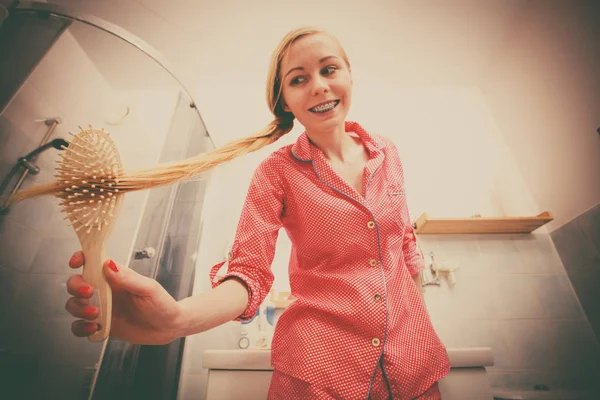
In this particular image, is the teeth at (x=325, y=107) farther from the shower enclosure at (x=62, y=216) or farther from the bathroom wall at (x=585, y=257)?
the bathroom wall at (x=585, y=257)

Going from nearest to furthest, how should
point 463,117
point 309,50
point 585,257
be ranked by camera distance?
point 309,50, point 585,257, point 463,117

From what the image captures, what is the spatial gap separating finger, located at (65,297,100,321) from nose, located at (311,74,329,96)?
1.68 feet

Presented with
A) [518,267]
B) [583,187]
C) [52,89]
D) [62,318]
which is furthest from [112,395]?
[583,187]

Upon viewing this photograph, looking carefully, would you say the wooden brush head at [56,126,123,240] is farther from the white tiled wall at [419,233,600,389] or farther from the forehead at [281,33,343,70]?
the white tiled wall at [419,233,600,389]

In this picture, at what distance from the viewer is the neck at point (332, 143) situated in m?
0.62

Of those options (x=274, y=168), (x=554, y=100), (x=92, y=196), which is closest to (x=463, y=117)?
(x=554, y=100)

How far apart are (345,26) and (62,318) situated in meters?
1.82

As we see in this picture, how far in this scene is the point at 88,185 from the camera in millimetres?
315

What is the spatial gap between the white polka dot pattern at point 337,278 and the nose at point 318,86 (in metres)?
0.12

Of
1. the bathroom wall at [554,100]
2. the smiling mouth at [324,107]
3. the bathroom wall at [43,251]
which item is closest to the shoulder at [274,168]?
the smiling mouth at [324,107]

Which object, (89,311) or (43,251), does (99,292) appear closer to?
(89,311)

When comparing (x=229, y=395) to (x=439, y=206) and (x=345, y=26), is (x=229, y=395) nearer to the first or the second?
(x=439, y=206)

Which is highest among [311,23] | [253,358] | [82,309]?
[311,23]

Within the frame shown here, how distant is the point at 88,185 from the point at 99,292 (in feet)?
0.42
